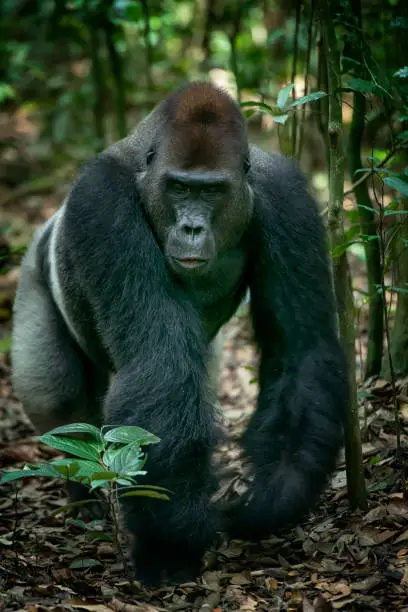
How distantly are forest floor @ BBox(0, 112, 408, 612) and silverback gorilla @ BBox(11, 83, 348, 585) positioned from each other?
169mm

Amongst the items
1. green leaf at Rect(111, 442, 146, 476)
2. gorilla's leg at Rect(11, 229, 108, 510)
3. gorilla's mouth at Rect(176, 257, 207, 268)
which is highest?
gorilla's mouth at Rect(176, 257, 207, 268)

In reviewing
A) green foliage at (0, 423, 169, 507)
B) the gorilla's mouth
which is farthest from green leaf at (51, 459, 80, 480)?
the gorilla's mouth

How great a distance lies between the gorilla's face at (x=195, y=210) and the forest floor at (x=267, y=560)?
0.98 meters

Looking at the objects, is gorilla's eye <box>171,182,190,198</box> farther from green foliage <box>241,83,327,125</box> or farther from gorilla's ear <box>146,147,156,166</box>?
green foliage <box>241,83,327,125</box>

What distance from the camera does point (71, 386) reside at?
5473 millimetres

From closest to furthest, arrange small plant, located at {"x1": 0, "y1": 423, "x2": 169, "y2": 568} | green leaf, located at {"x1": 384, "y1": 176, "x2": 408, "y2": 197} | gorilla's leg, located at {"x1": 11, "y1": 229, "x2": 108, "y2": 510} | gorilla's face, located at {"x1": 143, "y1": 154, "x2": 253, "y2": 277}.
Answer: small plant, located at {"x1": 0, "y1": 423, "x2": 169, "y2": 568} → green leaf, located at {"x1": 384, "y1": 176, "x2": 408, "y2": 197} → gorilla's face, located at {"x1": 143, "y1": 154, "x2": 253, "y2": 277} → gorilla's leg, located at {"x1": 11, "y1": 229, "x2": 108, "y2": 510}

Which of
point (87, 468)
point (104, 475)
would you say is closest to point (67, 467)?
point (87, 468)

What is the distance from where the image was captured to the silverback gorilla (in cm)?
406

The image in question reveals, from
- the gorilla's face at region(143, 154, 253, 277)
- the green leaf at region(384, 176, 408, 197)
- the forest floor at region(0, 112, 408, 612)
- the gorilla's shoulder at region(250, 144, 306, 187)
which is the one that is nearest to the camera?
the forest floor at region(0, 112, 408, 612)

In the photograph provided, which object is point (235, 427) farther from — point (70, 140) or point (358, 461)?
point (70, 140)

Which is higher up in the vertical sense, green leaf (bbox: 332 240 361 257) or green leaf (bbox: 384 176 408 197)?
green leaf (bbox: 384 176 408 197)

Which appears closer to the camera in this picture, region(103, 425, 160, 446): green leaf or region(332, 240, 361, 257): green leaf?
region(103, 425, 160, 446): green leaf

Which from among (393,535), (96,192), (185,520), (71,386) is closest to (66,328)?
(71,386)

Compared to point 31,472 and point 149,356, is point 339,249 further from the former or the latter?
point 31,472
